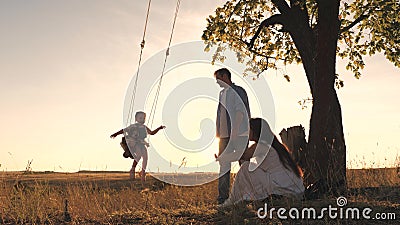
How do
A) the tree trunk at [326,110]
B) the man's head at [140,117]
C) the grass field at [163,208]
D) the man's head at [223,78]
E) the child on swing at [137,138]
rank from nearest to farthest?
the grass field at [163,208] < the man's head at [223,78] < the tree trunk at [326,110] < the child on swing at [137,138] < the man's head at [140,117]

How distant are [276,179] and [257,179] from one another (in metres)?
0.30

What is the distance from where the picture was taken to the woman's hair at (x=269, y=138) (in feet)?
29.4

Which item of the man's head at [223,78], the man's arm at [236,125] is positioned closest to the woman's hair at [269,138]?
the man's arm at [236,125]

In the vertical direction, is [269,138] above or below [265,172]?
above

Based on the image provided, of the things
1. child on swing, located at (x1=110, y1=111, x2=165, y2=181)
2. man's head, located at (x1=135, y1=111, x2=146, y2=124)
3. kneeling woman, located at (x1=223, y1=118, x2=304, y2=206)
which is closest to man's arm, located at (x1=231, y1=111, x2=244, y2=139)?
kneeling woman, located at (x1=223, y1=118, x2=304, y2=206)

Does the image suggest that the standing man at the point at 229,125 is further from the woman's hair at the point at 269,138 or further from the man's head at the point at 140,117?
the man's head at the point at 140,117

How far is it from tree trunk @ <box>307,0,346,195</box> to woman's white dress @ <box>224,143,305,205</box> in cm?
183

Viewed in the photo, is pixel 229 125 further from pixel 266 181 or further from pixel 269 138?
pixel 266 181

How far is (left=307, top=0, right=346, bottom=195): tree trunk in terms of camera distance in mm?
10930

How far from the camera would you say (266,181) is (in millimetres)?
9125

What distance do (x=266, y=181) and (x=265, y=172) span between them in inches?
6.4

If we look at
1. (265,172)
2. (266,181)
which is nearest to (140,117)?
(265,172)

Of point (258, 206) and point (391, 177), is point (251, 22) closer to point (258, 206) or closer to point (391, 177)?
point (391, 177)

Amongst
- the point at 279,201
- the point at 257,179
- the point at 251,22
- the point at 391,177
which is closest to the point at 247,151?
the point at 257,179
